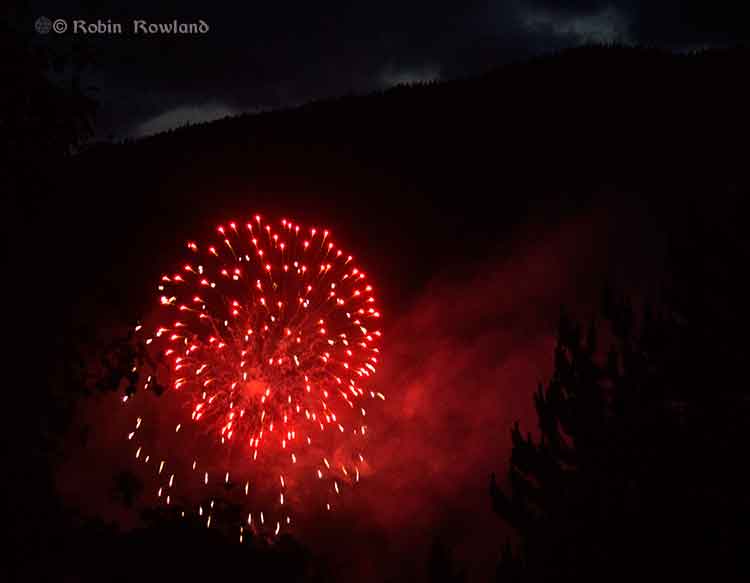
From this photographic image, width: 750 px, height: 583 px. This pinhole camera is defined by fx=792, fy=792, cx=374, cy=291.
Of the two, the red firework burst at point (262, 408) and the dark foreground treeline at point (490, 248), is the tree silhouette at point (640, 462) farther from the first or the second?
the red firework burst at point (262, 408)

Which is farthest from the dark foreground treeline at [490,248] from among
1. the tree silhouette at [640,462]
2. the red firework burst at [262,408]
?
the red firework burst at [262,408]

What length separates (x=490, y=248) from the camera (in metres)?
24.2

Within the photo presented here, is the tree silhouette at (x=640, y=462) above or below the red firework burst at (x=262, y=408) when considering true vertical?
below

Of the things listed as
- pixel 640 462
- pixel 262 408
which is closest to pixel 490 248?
pixel 262 408

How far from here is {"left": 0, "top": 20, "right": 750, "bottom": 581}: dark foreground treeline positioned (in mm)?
7703

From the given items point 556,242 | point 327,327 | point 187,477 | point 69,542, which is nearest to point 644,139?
point 556,242

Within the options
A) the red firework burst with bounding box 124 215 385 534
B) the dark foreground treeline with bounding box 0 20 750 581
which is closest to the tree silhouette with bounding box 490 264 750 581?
the dark foreground treeline with bounding box 0 20 750 581

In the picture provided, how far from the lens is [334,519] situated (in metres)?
16.3

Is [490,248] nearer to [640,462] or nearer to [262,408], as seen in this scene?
[262,408]

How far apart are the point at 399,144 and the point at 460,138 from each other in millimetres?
2395

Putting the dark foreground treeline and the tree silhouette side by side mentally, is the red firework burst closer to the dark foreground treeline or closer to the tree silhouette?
the dark foreground treeline

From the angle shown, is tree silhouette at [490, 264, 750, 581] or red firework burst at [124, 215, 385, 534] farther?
red firework burst at [124, 215, 385, 534]

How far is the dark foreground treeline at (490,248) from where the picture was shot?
7.70 meters

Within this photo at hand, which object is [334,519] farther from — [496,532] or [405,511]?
[496,532]
